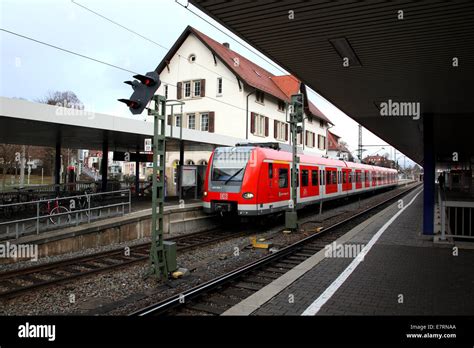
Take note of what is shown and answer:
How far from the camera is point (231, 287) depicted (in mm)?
6652

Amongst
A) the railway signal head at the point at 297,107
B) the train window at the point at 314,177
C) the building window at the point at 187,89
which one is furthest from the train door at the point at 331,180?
the building window at the point at 187,89

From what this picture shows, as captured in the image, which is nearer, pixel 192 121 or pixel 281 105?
pixel 192 121

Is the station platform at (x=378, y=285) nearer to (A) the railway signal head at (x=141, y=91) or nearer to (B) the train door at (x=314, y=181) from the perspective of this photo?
(A) the railway signal head at (x=141, y=91)

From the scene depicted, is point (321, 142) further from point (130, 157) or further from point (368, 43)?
point (368, 43)

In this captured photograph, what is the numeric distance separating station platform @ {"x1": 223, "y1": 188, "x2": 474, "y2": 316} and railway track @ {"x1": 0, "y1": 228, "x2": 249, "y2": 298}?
3.80 meters

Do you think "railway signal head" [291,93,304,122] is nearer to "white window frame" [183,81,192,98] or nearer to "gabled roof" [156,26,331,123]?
"gabled roof" [156,26,331,123]

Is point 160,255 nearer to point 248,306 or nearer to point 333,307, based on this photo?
point 248,306

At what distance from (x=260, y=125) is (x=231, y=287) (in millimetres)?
26662

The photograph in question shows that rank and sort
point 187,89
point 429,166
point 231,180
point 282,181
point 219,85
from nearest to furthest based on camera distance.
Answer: point 429,166, point 231,180, point 282,181, point 219,85, point 187,89

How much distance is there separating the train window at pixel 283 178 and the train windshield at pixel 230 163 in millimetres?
1728

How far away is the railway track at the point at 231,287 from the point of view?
5469 millimetres

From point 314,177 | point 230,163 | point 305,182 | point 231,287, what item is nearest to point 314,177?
point 314,177

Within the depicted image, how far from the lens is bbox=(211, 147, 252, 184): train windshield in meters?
12.7
